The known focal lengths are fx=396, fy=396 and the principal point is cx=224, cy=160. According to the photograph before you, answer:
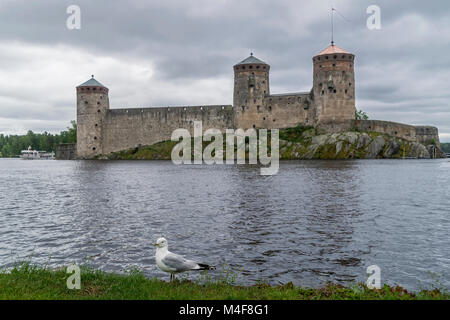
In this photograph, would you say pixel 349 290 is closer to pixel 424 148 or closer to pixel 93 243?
pixel 93 243

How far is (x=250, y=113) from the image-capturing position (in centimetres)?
6481

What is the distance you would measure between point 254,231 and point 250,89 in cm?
5376

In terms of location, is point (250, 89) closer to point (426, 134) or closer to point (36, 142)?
point (426, 134)

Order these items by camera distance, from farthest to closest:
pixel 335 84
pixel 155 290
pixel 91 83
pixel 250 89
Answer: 1. pixel 91 83
2. pixel 250 89
3. pixel 335 84
4. pixel 155 290

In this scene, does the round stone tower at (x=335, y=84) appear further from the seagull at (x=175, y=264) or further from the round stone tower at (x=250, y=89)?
the seagull at (x=175, y=264)

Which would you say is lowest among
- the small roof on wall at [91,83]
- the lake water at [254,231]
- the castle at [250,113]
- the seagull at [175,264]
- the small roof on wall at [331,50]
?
the lake water at [254,231]

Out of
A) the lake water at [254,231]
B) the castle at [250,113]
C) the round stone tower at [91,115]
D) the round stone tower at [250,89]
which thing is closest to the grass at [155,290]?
the lake water at [254,231]

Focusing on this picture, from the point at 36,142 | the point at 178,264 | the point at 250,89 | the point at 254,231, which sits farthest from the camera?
the point at 36,142

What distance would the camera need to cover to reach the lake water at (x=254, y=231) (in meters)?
8.87

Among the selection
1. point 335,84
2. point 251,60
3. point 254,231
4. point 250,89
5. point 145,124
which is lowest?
point 254,231

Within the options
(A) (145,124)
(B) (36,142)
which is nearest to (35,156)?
(B) (36,142)

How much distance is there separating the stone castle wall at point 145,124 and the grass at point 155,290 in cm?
6201

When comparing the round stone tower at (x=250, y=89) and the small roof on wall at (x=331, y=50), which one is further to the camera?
the round stone tower at (x=250, y=89)

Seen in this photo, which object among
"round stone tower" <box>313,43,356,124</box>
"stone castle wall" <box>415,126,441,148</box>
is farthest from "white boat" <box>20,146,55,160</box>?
"stone castle wall" <box>415,126,441,148</box>
